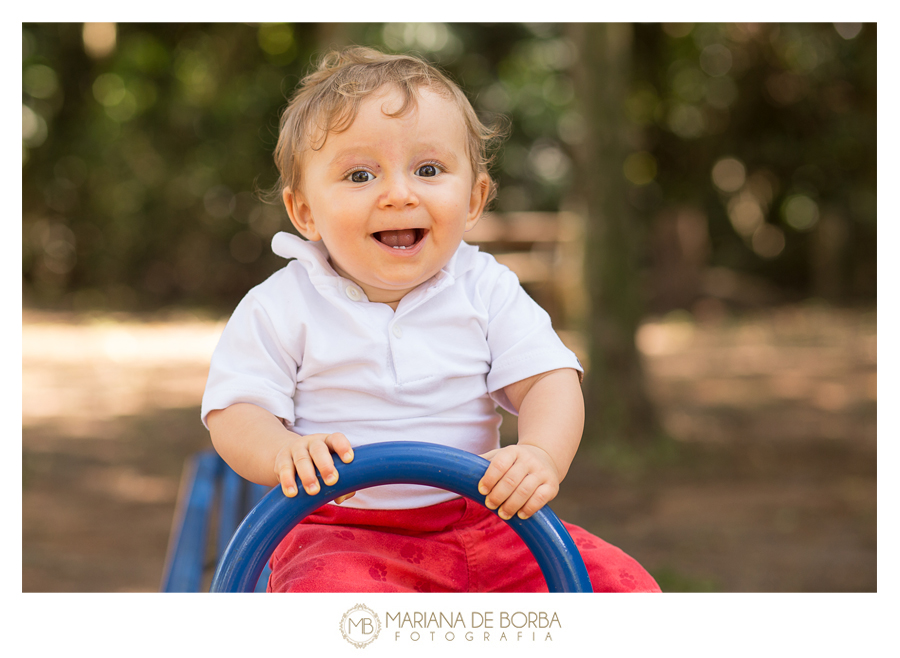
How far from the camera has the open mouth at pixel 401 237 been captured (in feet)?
4.22

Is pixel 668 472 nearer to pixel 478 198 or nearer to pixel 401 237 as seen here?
pixel 478 198

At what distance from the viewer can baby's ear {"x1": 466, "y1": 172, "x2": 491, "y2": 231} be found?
4.67 ft

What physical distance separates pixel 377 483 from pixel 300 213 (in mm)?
507

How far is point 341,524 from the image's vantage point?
134 centimetres

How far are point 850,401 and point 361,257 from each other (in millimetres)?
6907

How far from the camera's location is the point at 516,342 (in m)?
1.37

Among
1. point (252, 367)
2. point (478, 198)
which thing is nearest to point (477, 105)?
point (478, 198)

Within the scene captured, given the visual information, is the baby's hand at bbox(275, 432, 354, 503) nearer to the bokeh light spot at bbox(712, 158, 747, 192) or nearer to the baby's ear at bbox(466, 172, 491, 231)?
the baby's ear at bbox(466, 172, 491, 231)

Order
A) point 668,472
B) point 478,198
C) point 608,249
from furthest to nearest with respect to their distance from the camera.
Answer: point 608,249 → point 668,472 → point 478,198

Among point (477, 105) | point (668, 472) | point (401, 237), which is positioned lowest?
point (401, 237)

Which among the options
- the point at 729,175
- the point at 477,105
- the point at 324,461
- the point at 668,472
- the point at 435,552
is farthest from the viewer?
the point at 729,175
